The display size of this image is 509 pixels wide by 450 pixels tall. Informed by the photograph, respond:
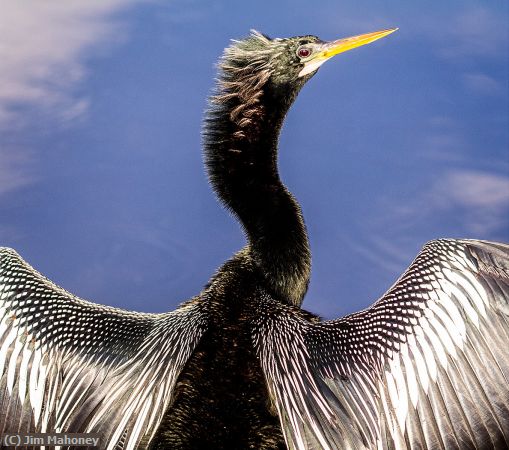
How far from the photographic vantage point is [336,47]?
21.8 feet

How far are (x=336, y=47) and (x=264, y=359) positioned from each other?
276 centimetres

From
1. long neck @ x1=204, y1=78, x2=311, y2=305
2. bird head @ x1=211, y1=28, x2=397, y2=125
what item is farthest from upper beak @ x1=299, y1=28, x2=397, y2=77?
long neck @ x1=204, y1=78, x2=311, y2=305

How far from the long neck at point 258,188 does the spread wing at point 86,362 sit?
2.18 ft

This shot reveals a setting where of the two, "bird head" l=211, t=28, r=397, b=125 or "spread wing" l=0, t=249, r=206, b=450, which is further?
"bird head" l=211, t=28, r=397, b=125

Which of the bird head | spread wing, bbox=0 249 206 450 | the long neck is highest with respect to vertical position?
the bird head

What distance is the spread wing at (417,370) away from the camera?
4820 mm

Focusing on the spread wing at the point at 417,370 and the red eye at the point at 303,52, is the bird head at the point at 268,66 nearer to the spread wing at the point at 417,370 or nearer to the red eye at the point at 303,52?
the red eye at the point at 303,52

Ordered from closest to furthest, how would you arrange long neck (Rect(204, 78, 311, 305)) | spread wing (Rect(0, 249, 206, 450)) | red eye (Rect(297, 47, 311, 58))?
spread wing (Rect(0, 249, 206, 450))
long neck (Rect(204, 78, 311, 305))
red eye (Rect(297, 47, 311, 58))

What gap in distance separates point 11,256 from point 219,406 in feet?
7.04

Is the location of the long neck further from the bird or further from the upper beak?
the upper beak

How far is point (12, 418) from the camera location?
5422 millimetres

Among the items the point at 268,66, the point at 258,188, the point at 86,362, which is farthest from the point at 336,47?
the point at 86,362

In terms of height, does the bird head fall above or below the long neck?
above

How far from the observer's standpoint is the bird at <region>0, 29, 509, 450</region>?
4859 millimetres
